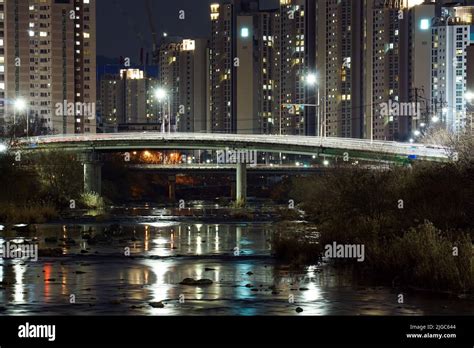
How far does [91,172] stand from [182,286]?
77.8 metres

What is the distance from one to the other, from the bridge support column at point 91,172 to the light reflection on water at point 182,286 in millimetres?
56835

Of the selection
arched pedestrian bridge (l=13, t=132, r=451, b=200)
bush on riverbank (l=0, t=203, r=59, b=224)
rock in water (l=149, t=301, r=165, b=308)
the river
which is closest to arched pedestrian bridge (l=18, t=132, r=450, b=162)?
arched pedestrian bridge (l=13, t=132, r=451, b=200)

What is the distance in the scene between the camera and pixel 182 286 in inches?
1532

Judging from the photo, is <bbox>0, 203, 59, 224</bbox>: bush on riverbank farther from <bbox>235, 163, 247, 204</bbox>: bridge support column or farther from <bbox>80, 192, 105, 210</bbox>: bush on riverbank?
<bbox>235, 163, 247, 204</bbox>: bridge support column

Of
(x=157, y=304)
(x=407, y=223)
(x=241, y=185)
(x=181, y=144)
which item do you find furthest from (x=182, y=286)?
(x=241, y=185)

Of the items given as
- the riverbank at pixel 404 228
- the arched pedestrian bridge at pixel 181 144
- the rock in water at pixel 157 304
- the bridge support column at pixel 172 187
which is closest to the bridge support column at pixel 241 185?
the arched pedestrian bridge at pixel 181 144

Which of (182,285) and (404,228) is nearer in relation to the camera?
(182,285)

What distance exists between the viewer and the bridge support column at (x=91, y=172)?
376 ft

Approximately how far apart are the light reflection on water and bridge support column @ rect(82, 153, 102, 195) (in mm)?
56835

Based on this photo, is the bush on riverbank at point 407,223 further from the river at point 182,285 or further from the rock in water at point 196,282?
the rock in water at point 196,282

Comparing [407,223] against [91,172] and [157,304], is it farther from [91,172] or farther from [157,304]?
[91,172]

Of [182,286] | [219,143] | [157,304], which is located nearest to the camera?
[157,304]

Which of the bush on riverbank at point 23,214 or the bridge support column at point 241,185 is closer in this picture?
the bush on riverbank at point 23,214
